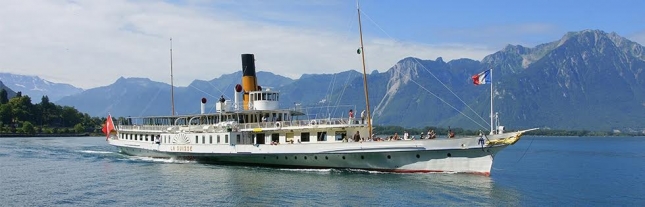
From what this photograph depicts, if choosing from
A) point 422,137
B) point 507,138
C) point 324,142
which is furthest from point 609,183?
point 324,142

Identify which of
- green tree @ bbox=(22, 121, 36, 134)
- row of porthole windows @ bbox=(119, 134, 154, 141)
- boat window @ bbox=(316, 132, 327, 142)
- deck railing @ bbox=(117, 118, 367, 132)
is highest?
green tree @ bbox=(22, 121, 36, 134)

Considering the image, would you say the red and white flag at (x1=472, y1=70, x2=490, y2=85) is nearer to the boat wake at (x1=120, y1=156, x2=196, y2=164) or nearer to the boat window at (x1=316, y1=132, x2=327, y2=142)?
the boat window at (x1=316, y1=132, x2=327, y2=142)

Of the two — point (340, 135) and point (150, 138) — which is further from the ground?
point (150, 138)

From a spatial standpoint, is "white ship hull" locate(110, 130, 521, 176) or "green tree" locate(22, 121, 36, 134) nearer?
"white ship hull" locate(110, 130, 521, 176)

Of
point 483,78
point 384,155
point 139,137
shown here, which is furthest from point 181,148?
point 483,78

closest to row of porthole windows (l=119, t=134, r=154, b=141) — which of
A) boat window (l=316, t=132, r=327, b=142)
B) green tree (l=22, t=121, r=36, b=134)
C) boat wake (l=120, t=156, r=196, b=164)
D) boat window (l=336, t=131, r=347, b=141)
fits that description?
boat wake (l=120, t=156, r=196, b=164)

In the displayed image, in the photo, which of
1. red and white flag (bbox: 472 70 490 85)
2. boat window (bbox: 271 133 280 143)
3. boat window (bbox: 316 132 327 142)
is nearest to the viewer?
red and white flag (bbox: 472 70 490 85)

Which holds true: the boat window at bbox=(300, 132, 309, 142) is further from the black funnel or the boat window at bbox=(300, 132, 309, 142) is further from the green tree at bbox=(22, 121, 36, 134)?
the green tree at bbox=(22, 121, 36, 134)

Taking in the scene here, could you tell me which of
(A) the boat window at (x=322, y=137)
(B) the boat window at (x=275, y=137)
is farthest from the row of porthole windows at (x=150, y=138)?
(A) the boat window at (x=322, y=137)

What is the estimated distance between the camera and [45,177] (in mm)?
37875

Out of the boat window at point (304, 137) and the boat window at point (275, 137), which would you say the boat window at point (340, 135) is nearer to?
the boat window at point (304, 137)

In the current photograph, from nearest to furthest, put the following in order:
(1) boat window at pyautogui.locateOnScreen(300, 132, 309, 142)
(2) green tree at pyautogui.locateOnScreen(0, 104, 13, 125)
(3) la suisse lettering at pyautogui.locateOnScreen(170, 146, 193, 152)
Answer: (1) boat window at pyautogui.locateOnScreen(300, 132, 309, 142) → (3) la suisse lettering at pyautogui.locateOnScreen(170, 146, 193, 152) → (2) green tree at pyautogui.locateOnScreen(0, 104, 13, 125)

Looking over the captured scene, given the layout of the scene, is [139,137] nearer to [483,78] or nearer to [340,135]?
[340,135]

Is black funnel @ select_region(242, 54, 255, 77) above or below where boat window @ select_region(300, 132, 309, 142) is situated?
above
